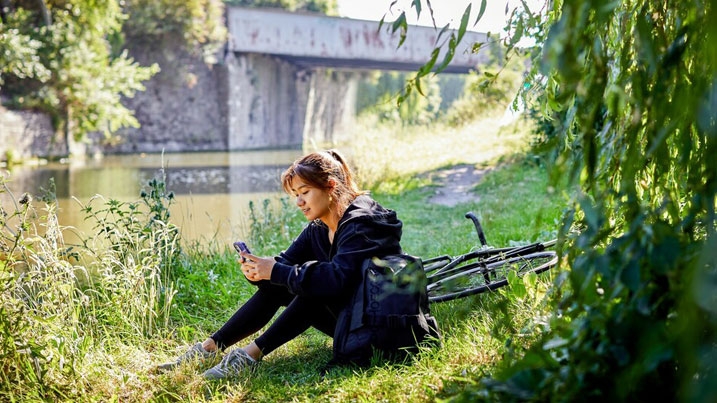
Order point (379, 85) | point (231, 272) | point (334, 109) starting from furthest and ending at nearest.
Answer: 1. point (379, 85)
2. point (334, 109)
3. point (231, 272)

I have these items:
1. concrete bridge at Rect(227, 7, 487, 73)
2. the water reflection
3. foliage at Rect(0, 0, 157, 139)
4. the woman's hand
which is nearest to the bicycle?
the woman's hand

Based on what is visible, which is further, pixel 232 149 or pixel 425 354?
pixel 232 149

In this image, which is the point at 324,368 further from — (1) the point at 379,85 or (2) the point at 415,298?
(1) the point at 379,85

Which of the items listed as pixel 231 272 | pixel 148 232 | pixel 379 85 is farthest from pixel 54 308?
pixel 379 85

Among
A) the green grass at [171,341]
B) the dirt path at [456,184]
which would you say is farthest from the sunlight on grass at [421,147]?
the green grass at [171,341]

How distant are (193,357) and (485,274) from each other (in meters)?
1.32

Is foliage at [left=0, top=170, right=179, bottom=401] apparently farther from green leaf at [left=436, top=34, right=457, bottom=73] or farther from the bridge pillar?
the bridge pillar

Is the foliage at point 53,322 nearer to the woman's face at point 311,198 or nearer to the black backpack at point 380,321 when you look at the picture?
the woman's face at point 311,198

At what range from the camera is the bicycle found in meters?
3.37

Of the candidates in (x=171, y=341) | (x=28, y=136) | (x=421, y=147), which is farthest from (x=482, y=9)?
(x=28, y=136)

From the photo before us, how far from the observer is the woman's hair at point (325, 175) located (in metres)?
3.07

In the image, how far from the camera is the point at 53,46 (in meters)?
19.1

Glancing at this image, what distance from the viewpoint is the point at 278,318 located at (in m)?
3.11

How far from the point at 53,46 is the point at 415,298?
18.4 metres
